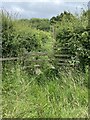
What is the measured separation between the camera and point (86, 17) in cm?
659

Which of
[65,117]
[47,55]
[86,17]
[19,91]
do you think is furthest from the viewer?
[47,55]

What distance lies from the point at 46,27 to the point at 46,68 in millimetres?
4707

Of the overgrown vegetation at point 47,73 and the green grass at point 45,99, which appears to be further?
the overgrown vegetation at point 47,73

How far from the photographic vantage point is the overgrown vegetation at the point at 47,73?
411cm

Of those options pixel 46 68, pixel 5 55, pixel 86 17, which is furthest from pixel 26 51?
pixel 86 17

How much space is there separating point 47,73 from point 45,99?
217cm

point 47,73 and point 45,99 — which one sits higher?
point 47,73

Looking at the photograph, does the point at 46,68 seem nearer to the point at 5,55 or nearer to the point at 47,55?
the point at 47,55

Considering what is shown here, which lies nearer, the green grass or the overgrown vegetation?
the green grass

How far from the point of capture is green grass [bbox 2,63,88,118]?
3.99 metres

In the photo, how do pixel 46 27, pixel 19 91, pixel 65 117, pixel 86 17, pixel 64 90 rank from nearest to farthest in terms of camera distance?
pixel 65 117 < pixel 19 91 < pixel 64 90 < pixel 86 17 < pixel 46 27

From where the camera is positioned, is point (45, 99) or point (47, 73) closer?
point (45, 99)

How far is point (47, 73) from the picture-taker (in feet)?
21.5

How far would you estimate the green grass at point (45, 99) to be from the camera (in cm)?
399
